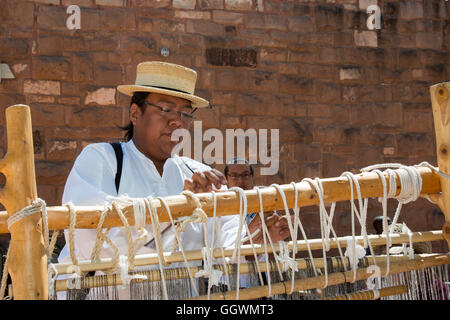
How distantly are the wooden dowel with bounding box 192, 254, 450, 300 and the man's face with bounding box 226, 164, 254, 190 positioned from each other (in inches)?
112

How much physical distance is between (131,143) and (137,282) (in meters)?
1.17

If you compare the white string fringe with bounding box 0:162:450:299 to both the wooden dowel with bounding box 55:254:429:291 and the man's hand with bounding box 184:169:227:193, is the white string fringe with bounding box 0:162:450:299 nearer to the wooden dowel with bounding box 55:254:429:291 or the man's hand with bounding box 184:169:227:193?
the wooden dowel with bounding box 55:254:429:291

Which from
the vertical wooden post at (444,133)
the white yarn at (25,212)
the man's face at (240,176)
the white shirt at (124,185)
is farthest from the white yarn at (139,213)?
the man's face at (240,176)

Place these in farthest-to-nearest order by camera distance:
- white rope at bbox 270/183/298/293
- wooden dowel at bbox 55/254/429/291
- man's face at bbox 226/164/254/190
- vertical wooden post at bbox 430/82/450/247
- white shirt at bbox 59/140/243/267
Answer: man's face at bbox 226/164/254/190 < white shirt at bbox 59/140/243/267 < vertical wooden post at bbox 430/82/450/247 < white rope at bbox 270/183/298/293 < wooden dowel at bbox 55/254/429/291

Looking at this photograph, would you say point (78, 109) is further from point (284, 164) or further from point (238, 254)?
point (238, 254)

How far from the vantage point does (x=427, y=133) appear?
658 cm

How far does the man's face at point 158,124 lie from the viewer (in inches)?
110

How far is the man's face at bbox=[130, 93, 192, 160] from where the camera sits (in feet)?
9.20

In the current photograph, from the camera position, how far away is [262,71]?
6258 millimetres

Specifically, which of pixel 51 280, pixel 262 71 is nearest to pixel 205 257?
pixel 51 280

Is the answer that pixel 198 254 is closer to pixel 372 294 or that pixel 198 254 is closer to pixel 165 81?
pixel 372 294

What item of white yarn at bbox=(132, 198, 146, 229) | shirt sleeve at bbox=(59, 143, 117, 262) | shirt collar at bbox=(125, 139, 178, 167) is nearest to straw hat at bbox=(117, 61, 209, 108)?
shirt collar at bbox=(125, 139, 178, 167)

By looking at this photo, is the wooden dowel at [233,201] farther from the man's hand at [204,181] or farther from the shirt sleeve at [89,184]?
the shirt sleeve at [89,184]
